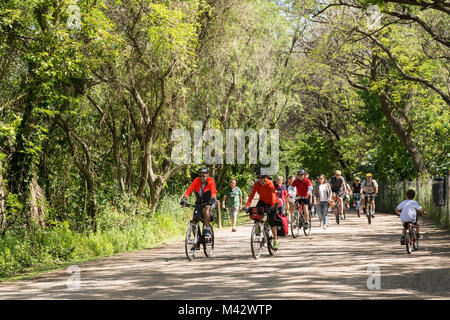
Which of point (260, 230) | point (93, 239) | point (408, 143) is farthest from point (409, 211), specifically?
point (408, 143)

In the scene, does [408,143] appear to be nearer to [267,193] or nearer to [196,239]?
[267,193]

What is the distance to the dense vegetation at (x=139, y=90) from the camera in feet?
53.9

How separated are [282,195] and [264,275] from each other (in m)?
7.87

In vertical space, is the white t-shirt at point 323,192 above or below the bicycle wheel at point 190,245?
above

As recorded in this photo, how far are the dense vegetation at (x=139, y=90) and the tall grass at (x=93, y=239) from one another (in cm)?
5

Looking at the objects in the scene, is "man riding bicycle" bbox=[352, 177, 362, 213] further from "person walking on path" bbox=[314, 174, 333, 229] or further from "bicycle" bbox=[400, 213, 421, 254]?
"bicycle" bbox=[400, 213, 421, 254]

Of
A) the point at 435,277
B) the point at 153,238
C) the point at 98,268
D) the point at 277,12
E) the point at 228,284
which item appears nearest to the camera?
the point at 228,284

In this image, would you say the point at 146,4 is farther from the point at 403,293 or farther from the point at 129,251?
the point at 403,293

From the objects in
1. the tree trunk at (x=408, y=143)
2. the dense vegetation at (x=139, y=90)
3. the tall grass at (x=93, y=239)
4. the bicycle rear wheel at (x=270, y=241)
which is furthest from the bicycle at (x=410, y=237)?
the tree trunk at (x=408, y=143)

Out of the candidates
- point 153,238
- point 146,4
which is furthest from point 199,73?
point 153,238

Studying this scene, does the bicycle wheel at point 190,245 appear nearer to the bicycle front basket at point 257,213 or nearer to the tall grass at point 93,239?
the bicycle front basket at point 257,213

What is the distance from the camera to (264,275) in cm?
1097
